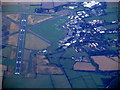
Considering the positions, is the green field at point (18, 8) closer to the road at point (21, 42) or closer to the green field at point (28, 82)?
the road at point (21, 42)

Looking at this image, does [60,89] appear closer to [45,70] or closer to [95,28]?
[45,70]

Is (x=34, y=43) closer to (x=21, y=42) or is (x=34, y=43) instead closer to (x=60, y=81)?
(x=21, y=42)

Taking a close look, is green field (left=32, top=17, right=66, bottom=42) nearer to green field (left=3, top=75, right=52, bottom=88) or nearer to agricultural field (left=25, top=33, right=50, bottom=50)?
agricultural field (left=25, top=33, right=50, bottom=50)

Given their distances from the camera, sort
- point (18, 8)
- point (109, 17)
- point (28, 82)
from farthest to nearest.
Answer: point (18, 8) < point (109, 17) < point (28, 82)

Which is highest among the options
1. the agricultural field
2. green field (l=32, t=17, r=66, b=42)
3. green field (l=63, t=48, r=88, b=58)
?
green field (l=32, t=17, r=66, b=42)

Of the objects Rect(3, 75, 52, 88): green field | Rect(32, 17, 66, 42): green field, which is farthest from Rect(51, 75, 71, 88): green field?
Rect(32, 17, 66, 42): green field

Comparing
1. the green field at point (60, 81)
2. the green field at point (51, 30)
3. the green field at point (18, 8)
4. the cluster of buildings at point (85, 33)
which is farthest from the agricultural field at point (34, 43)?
the green field at point (18, 8)

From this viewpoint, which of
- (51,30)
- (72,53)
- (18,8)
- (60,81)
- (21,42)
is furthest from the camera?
(18,8)

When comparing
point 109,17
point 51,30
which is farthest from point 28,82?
→ point 109,17

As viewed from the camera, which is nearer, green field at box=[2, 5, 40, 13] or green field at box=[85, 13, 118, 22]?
green field at box=[85, 13, 118, 22]
